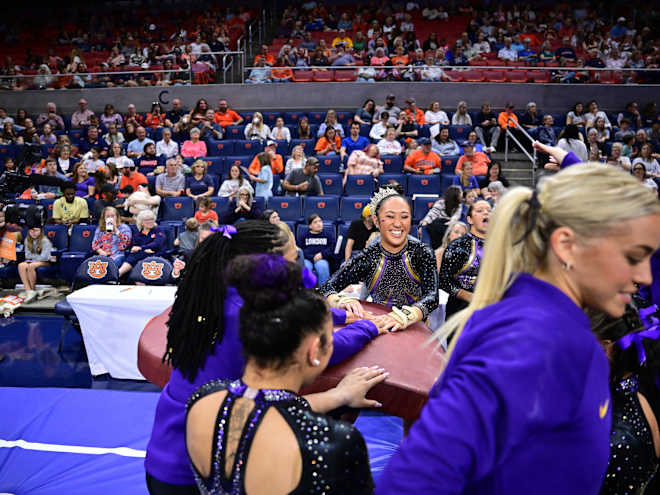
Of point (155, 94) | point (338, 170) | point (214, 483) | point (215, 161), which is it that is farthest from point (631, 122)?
point (214, 483)

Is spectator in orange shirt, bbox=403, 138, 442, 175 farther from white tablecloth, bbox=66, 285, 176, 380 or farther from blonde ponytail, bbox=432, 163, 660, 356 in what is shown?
blonde ponytail, bbox=432, 163, 660, 356

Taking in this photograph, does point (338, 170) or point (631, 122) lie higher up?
point (631, 122)

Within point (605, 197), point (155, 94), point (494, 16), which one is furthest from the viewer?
point (494, 16)

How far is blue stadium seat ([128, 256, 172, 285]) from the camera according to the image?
19.1ft

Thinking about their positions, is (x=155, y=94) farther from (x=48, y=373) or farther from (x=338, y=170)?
(x=48, y=373)

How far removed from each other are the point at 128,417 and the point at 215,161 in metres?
6.47

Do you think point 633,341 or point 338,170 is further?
point 338,170

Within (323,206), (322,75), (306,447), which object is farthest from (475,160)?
(306,447)

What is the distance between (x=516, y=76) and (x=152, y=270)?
31.7ft

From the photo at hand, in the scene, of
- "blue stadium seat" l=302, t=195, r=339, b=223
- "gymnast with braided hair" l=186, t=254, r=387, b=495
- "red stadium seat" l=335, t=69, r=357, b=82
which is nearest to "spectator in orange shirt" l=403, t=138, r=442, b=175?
"blue stadium seat" l=302, t=195, r=339, b=223

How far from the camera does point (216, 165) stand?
9258 mm

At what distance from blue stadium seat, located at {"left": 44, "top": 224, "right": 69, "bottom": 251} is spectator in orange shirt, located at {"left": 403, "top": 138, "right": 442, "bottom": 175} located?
17.1 feet

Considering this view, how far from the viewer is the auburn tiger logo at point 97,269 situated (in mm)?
5934

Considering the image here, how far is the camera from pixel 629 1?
14.8m
